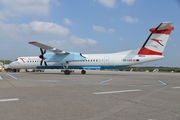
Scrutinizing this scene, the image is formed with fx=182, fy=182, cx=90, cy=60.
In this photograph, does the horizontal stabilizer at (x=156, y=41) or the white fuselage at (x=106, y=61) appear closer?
the horizontal stabilizer at (x=156, y=41)

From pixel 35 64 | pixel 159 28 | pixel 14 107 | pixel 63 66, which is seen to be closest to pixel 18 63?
pixel 35 64

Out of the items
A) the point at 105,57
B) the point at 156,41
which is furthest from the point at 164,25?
the point at 105,57

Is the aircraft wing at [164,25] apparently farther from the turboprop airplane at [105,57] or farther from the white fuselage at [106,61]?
the white fuselage at [106,61]

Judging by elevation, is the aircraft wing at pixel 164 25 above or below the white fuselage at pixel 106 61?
above

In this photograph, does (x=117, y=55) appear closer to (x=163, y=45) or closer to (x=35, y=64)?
(x=163, y=45)

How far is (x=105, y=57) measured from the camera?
1100 inches

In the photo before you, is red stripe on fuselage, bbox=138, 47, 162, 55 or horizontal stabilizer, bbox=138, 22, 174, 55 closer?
horizontal stabilizer, bbox=138, 22, 174, 55

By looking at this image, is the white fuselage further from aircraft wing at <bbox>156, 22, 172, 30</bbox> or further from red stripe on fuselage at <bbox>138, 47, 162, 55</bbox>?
aircraft wing at <bbox>156, 22, 172, 30</bbox>

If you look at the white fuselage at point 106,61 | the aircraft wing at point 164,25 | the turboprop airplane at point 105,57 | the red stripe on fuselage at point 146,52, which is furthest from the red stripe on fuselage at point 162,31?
the white fuselage at point 106,61

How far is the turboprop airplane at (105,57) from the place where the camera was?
24.3 meters

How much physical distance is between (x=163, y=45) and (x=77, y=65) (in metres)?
13.6

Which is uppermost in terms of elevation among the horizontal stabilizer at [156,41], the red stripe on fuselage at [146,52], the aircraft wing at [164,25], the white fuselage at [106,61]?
the aircraft wing at [164,25]

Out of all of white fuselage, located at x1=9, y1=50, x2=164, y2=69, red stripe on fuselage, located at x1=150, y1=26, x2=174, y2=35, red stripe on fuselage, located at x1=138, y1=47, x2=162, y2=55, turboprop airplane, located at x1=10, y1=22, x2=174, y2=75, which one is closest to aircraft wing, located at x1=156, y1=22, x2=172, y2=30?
turboprop airplane, located at x1=10, y1=22, x2=174, y2=75

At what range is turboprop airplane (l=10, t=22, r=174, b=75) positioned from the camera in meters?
24.3
